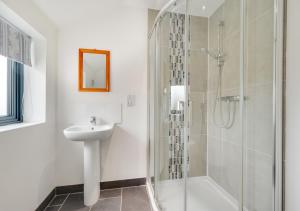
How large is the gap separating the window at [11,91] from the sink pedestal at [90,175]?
0.74m

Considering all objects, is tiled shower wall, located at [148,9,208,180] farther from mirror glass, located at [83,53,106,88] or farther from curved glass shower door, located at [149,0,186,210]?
mirror glass, located at [83,53,106,88]

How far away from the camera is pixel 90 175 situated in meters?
1.54

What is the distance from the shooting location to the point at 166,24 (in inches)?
61.0

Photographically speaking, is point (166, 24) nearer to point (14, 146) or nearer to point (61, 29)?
point (61, 29)

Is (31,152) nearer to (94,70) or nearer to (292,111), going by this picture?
(94,70)

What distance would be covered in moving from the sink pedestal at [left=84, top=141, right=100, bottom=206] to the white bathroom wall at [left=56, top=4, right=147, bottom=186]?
256 millimetres

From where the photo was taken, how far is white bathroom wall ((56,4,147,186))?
173 centimetres

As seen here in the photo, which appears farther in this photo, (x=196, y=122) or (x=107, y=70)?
(x=107, y=70)

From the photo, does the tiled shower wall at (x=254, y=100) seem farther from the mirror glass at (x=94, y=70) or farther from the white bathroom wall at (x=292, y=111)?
the mirror glass at (x=94, y=70)

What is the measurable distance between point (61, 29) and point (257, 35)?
2.04 m

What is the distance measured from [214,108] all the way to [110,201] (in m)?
1.59

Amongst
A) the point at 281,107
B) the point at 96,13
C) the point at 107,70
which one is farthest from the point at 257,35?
the point at 96,13

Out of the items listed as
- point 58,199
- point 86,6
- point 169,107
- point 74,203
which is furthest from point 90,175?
point 86,6

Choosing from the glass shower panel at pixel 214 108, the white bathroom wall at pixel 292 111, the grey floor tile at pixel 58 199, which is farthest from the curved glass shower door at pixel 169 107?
the grey floor tile at pixel 58 199
